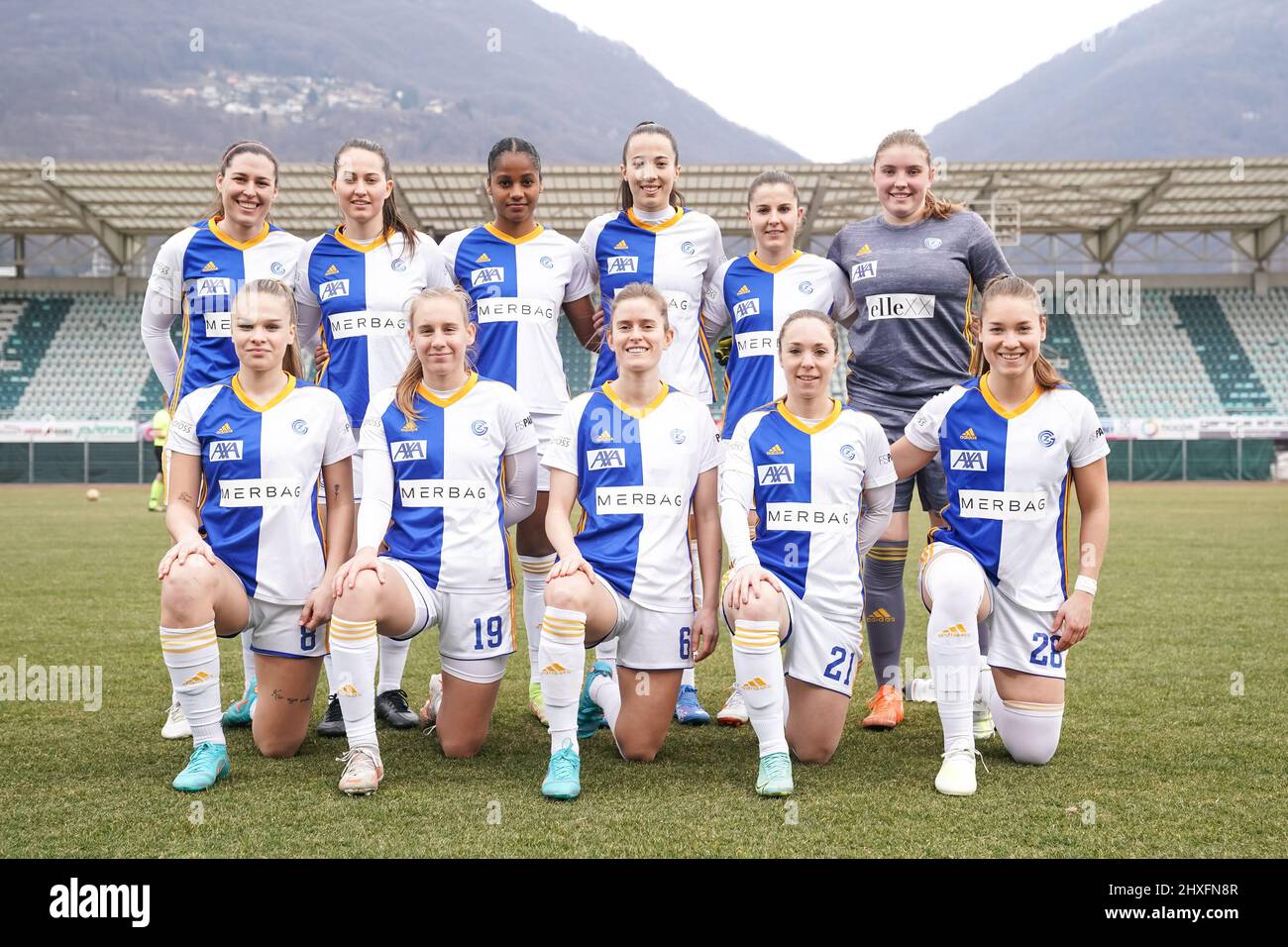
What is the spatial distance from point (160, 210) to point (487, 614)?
2473cm

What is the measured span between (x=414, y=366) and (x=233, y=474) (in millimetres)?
639

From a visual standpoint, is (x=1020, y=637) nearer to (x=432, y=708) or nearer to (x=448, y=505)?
(x=448, y=505)

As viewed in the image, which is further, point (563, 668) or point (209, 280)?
point (209, 280)

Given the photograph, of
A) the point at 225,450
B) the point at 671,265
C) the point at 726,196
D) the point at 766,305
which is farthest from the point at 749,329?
the point at 726,196

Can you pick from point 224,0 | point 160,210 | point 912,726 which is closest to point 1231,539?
point 912,726

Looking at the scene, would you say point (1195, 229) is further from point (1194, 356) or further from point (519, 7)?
point (519, 7)

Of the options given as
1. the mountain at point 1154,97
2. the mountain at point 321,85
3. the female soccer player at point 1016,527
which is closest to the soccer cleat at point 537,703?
the female soccer player at point 1016,527

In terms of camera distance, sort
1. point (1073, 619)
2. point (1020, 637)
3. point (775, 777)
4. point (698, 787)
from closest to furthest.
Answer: point (775, 777)
point (698, 787)
point (1073, 619)
point (1020, 637)

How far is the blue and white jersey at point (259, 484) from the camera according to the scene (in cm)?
328

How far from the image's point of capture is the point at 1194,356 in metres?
27.2

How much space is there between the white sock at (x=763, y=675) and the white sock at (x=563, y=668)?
0.45 m

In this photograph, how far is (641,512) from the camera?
334 cm

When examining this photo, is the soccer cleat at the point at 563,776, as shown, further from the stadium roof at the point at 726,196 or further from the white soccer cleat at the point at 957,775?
the stadium roof at the point at 726,196

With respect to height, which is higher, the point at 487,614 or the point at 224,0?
the point at 224,0
